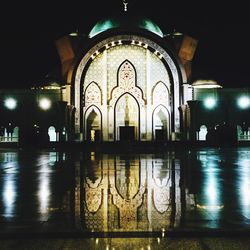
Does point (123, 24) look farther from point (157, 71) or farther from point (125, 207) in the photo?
point (125, 207)

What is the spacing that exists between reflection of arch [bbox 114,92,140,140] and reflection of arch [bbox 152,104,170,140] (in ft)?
5.58

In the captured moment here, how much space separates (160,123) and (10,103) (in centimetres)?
1591

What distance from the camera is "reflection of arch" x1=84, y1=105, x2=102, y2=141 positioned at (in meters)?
37.3

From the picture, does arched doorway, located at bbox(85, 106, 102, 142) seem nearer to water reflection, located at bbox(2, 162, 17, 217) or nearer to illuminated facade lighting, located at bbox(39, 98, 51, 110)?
illuminated facade lighting, located at bbox(39, 98, 51, 110)

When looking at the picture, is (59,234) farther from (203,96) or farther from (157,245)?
(203,96)

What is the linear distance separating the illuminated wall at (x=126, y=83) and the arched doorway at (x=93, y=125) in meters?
0.11

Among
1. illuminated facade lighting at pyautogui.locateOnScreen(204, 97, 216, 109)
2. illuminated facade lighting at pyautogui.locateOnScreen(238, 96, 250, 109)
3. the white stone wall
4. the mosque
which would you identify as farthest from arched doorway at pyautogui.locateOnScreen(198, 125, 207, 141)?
illuminated facade lighting at pyautogui.locateOnScreen(238, 96, 250, 109)

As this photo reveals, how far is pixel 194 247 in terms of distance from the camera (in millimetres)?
3518

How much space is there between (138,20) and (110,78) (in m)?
7.41

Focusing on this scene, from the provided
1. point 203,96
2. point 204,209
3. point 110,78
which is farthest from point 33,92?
point 204,209

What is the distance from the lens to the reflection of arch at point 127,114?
37469mm

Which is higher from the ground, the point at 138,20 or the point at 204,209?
the point at 138,20

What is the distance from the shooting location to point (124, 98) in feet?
124

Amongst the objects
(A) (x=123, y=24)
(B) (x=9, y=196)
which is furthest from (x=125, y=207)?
(A) (x=123, y=24)
